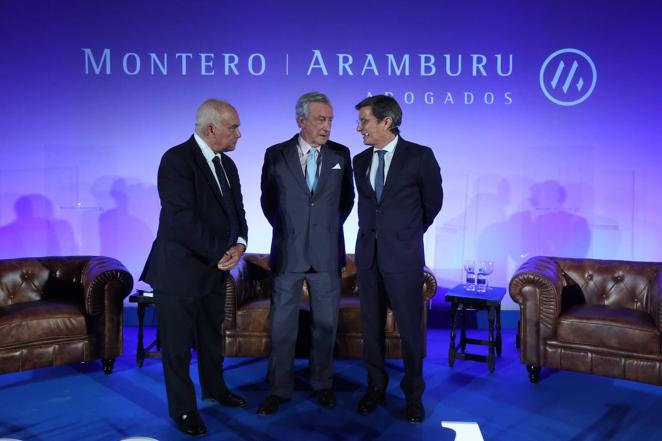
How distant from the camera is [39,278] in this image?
4.41 metres

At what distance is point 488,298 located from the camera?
13.8 ft

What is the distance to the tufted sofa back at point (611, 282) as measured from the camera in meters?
4.25

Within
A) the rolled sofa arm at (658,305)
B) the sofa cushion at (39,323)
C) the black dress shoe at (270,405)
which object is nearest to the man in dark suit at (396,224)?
the black dress shoe at (270,405)

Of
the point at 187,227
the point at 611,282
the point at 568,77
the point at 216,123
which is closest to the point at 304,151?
the point at 216,123

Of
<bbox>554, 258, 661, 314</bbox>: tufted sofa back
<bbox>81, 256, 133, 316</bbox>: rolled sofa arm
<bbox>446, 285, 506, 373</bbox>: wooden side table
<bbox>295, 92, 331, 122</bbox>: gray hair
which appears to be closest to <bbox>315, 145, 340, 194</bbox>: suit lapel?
<bbox>295, 92, 331, 122</bbox>: gray hair

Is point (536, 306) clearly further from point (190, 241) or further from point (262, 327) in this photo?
point (190, 241)

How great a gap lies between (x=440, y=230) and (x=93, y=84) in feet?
11.2

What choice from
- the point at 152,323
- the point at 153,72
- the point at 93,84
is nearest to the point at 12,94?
the point at 93,84

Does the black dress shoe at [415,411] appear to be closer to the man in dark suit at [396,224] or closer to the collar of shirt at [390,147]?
the man in dark suit at [396,224]

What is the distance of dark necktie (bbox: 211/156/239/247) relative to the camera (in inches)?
122

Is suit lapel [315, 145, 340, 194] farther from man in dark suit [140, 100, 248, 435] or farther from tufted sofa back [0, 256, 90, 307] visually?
tufted sofa back [0, 256, 90, 307]

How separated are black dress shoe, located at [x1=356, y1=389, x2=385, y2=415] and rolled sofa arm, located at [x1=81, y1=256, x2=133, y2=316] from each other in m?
1.83

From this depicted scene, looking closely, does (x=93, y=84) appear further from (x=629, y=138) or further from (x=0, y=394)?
(x=629, y=138)

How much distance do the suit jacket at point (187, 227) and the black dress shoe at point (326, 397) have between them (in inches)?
37.8
